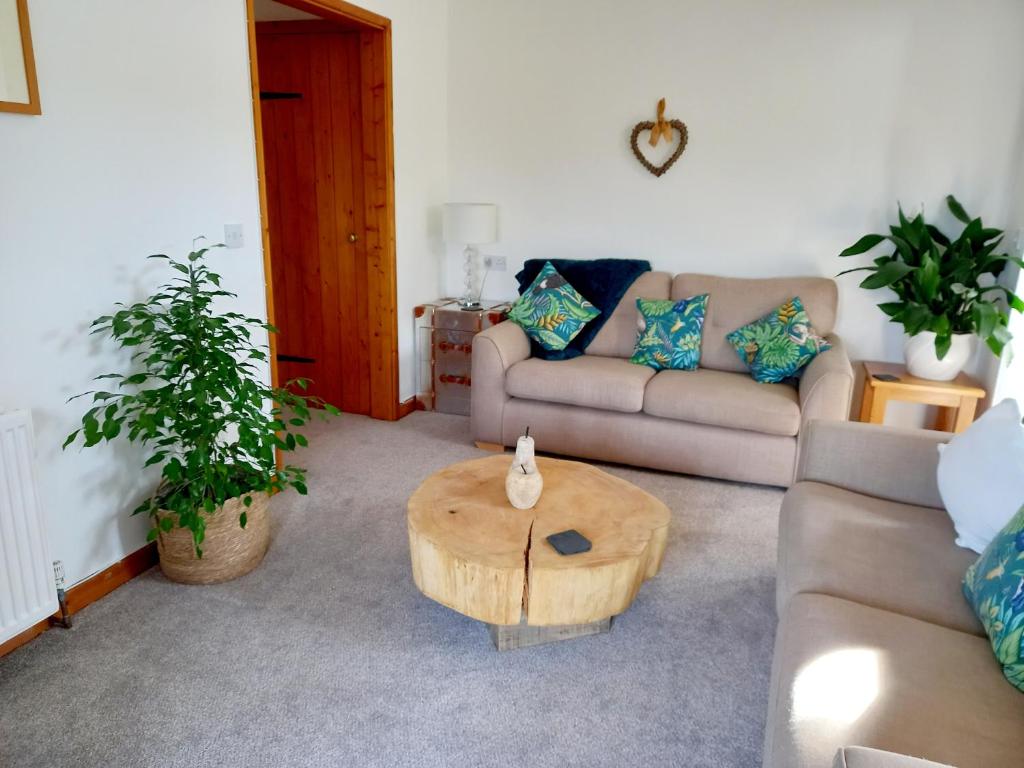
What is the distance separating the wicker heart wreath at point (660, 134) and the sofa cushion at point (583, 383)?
118 cm

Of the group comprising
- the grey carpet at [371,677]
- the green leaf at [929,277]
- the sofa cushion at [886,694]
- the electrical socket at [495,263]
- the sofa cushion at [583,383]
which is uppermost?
the green leaf at [929,277]

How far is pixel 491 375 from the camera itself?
3729 mm

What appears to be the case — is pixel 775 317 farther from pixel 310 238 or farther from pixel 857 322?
pixel 310 238

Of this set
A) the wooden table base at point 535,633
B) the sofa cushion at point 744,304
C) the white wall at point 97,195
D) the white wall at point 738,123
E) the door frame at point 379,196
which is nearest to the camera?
the white wall at point 97,195

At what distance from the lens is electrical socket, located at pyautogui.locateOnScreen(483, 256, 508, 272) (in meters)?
4.59

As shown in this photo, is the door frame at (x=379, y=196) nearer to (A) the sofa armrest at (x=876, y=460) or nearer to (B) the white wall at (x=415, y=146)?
(B) the white wall at (x=415, y=146)

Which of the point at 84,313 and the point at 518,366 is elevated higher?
the point at 84,313

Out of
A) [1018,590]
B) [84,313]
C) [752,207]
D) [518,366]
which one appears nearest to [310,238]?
[518,366]

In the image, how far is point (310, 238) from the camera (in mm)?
4258

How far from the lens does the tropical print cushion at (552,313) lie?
12.7 feet

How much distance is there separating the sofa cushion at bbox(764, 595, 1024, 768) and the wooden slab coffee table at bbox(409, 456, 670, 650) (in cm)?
54

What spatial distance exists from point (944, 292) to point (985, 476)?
1.78m

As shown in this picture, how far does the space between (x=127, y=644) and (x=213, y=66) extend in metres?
2.05

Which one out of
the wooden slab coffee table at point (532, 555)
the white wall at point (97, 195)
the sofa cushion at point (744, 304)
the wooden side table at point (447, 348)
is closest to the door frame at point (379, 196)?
the wooden side table at point (447, 348)
